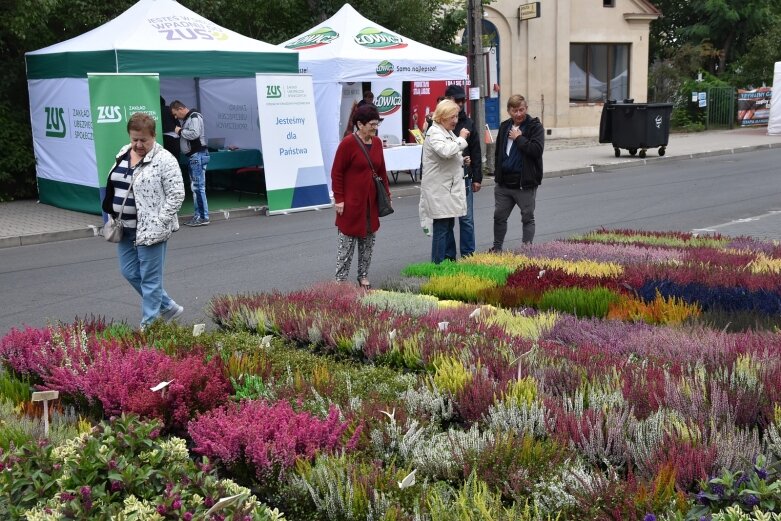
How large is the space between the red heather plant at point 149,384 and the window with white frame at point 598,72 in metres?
30.0

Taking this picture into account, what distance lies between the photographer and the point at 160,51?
14773mm

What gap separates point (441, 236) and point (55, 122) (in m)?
9.51

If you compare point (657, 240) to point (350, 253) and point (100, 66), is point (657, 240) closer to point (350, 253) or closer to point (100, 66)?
point (350, 253)

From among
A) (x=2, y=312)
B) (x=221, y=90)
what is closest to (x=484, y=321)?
(x=2, y=312)

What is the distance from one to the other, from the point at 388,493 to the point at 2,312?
6784 millimetres

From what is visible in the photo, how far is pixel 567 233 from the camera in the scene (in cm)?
1336

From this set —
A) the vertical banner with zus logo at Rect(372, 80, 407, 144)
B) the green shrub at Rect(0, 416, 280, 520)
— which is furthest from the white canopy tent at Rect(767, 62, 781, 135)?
the green shrub at Rect(0, 416, 280, 520)

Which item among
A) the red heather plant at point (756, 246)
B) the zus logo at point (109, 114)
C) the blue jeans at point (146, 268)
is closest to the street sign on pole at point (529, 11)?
the zus logo at point (109, 114)

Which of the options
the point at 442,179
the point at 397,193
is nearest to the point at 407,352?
the point at 442,179

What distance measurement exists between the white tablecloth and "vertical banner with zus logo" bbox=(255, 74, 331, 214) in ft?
9.01

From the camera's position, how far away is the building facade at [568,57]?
102 feet

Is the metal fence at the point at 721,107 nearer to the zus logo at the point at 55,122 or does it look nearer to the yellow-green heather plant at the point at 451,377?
the zus logo at the point at 55,122

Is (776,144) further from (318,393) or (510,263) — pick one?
(318,393)

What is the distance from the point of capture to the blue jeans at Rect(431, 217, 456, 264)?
948 cm
